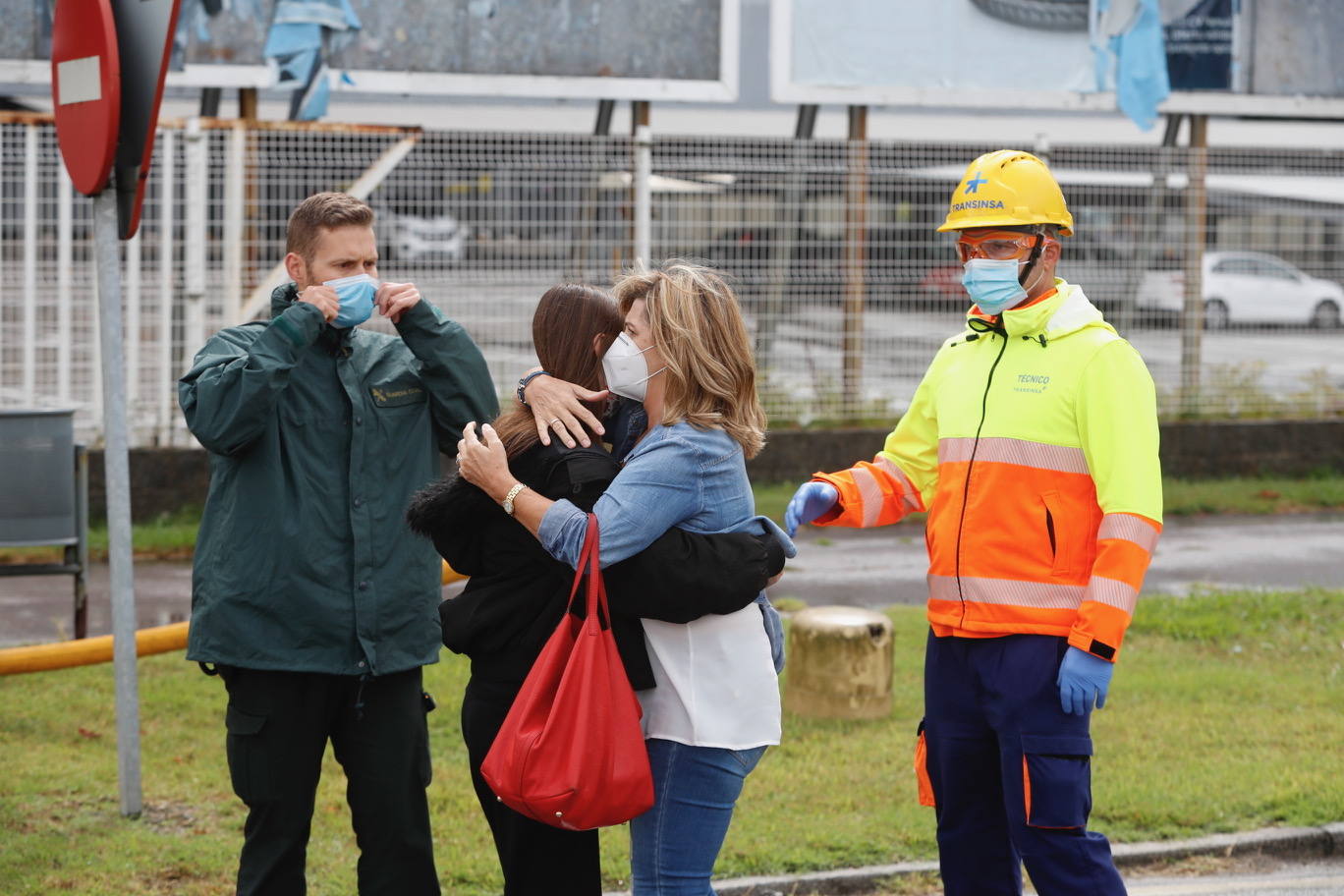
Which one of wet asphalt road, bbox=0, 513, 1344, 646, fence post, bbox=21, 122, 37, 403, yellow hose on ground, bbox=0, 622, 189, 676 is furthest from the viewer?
fence post, bbox=21, 122, 37, 403

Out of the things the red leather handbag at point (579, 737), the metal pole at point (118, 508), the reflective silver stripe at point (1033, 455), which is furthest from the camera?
the metal pole at point (118, 508)

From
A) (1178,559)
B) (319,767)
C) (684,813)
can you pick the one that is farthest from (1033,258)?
(1178,559)

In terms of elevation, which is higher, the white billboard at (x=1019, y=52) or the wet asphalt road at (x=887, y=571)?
the white billboard at (x=1019, y=52)

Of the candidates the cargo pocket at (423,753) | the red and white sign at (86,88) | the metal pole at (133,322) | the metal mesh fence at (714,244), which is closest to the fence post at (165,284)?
the metal mesh fence at (714,244)

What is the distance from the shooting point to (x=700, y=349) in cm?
343

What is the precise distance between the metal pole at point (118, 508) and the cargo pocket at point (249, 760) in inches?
58.7

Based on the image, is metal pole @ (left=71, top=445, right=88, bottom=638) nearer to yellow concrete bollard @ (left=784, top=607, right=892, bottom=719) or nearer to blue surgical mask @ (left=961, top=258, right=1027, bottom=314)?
yellow concrete bollard @ (left=784, top=607, right=892, bottom=719)

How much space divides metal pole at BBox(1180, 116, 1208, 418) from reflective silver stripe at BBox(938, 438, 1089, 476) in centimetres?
1018

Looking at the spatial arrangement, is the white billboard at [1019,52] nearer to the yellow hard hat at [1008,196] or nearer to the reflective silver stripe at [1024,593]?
the yellow hard hat at [1008,196]

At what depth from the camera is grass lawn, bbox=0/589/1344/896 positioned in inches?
200

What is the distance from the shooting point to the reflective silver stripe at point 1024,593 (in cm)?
381

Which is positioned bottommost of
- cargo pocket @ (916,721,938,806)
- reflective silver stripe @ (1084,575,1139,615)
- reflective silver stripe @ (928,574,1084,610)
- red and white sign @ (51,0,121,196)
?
cargo pocket @ (916,721,938,806)

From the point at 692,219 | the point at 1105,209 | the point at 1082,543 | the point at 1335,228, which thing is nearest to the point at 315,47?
the point at 692,219

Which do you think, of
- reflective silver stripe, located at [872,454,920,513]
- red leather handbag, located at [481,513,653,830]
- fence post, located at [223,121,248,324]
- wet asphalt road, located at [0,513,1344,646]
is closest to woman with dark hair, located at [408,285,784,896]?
red leather handbag, located at [481,513,653,830]
